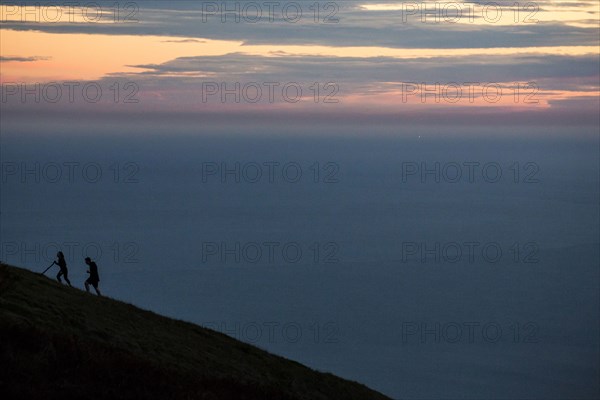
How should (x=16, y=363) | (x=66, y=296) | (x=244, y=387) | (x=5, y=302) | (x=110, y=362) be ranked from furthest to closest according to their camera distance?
(x=66, y=296) < (x=5, y=302) < (x=244, y=387) < (x=110, y=362) < (x=16, y=363)

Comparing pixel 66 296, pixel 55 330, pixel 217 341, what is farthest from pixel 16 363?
pixel 217 341

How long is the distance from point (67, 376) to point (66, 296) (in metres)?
10.7

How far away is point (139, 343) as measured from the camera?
23.8 metres

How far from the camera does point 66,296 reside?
A: 26.1 meters

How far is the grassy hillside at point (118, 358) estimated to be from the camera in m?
15.7

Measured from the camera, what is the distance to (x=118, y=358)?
17844mm

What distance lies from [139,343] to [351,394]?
9027 mm

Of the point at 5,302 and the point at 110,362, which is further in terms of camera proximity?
the point at 5,302

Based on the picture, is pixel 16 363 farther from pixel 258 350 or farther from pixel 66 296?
pixel 258 350

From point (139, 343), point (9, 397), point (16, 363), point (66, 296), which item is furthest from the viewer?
point (66, 296)

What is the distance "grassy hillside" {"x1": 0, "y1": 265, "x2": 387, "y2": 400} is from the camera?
15.7 metres

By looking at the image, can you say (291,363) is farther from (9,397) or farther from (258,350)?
(9,397)

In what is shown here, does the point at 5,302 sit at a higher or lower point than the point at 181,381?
higher

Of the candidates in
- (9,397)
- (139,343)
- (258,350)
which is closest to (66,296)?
(139,343)
